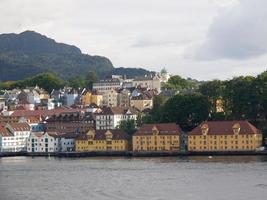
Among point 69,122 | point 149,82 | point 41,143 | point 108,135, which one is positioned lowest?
point 41,143

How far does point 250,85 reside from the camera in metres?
78.8

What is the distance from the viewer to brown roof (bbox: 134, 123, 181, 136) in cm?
7494

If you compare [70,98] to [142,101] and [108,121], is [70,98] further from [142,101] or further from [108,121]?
[108,121]

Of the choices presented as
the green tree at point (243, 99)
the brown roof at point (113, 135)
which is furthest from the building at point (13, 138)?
the green tree at point (243, 99)

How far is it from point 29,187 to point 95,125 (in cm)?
4609

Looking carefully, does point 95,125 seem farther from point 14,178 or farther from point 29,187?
point 29,187

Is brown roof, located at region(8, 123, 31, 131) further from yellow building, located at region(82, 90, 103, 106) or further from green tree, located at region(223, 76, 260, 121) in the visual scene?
yellow building, located at region(82, 90, 103, 106)

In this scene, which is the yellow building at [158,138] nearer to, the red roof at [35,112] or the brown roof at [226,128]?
the brown roof at [226,128]

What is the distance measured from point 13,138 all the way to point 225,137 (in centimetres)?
2369

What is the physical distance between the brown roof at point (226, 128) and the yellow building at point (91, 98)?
1672 inches

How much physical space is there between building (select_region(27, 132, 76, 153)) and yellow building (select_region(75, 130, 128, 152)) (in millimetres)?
2392

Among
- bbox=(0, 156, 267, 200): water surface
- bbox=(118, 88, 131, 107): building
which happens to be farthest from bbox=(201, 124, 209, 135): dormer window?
bbox=(118, 88, 131, 107): building

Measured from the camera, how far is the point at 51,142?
8169cm

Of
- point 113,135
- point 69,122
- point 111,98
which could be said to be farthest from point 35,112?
point 113,135
